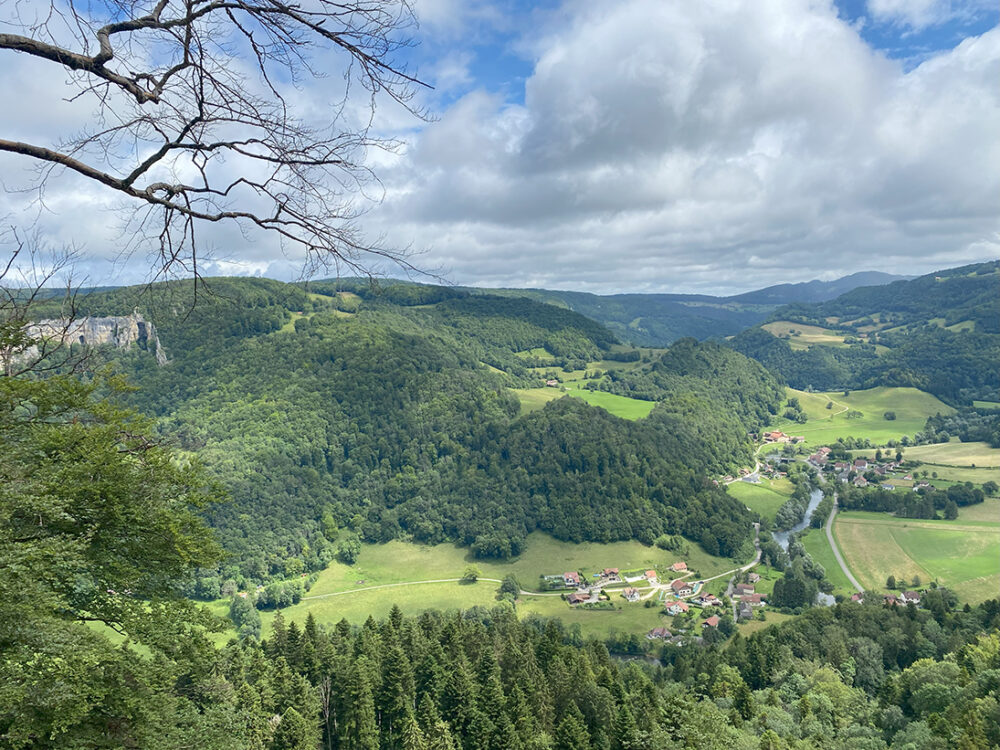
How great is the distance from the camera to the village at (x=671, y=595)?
63688 mm

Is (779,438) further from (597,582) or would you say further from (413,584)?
(413,584)

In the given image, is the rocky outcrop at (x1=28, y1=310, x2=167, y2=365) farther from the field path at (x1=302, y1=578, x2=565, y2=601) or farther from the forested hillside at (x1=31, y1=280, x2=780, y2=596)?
the forested hillside at (x1=31, y1=280, x2=780, y2=596)

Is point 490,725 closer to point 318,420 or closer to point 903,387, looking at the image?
point 318,420

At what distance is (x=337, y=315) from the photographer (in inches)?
6058

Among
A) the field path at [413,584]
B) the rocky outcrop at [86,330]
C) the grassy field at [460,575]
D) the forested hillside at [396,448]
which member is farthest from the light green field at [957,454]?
the rocky outcrop at [86,330]

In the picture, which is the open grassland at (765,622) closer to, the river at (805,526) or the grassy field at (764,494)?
the river at (805,526)

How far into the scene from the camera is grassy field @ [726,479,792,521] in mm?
99250

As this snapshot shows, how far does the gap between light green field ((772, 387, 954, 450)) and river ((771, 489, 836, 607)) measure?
118 ft

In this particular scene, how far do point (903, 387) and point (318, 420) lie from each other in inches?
6826

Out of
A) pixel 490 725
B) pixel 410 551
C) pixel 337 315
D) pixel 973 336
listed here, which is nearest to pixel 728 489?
pixel 410 551

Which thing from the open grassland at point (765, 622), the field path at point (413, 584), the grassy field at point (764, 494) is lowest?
the field path at point (413, 584)

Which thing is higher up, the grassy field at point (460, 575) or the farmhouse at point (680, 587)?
the farmhouse at point (680, 587)

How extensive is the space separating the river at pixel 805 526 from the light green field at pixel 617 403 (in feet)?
129

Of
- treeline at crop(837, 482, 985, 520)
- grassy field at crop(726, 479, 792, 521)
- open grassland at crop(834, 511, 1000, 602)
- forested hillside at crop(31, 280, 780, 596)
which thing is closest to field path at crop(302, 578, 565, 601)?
forested hillside at crop(31, 280, 780, 596)
